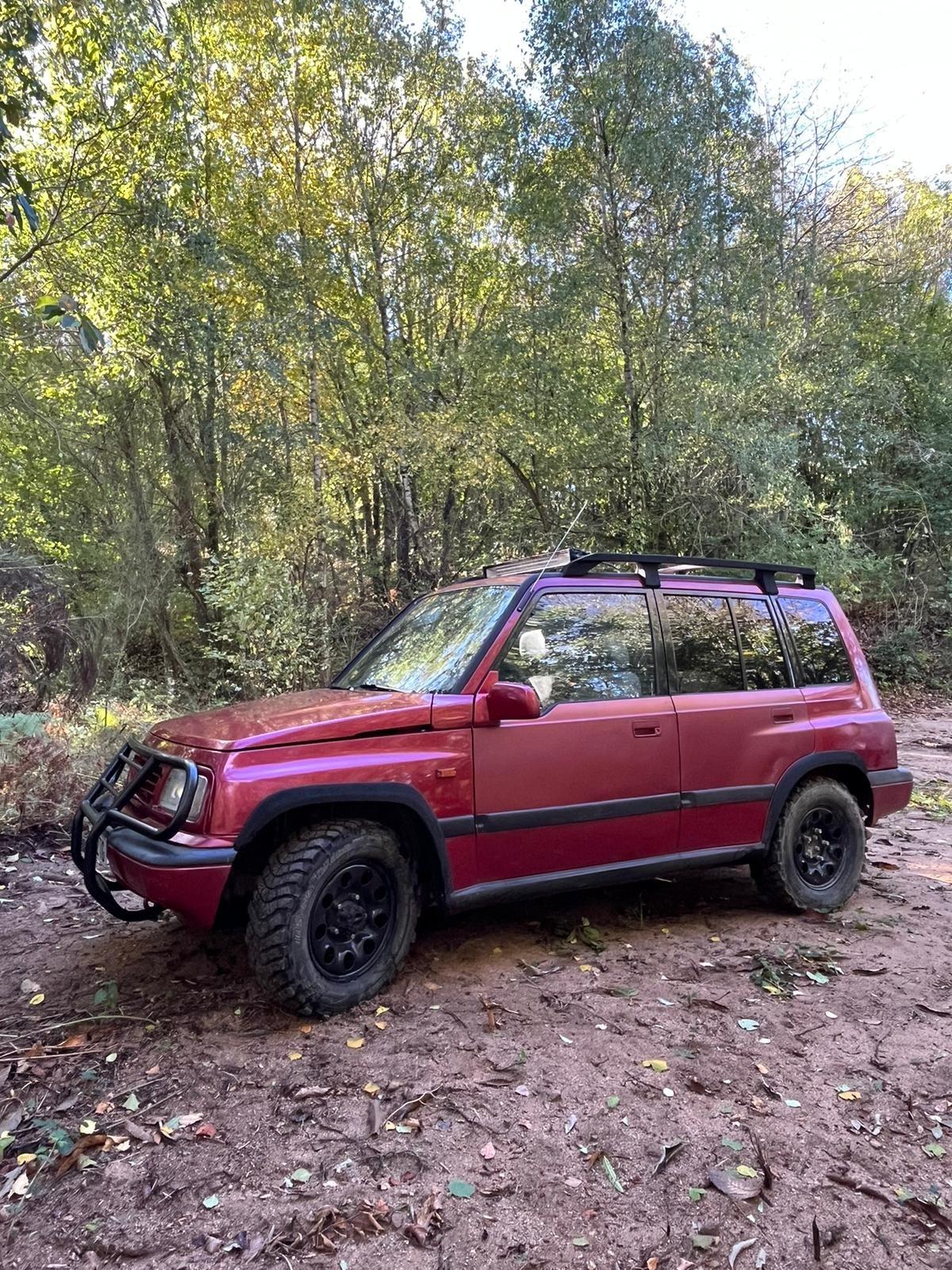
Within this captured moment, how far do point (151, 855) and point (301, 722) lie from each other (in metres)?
0.73

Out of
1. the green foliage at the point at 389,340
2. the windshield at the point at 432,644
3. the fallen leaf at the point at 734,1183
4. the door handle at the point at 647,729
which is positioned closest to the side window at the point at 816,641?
the door handle at the point at 647,729

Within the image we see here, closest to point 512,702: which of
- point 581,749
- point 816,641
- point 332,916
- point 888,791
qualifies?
point 581,749

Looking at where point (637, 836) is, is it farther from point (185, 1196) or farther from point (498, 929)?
point (185, 1196)

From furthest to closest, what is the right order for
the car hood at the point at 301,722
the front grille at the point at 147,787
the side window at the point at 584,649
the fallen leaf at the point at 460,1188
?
the side window at the point at 584,649, the front grille at the point at 147,787, the car hood at the point at 301,722, the fallen leaf at the point at 460,1188

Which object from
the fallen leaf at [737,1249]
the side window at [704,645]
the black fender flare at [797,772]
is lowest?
the fallen leaf at [737,1249]

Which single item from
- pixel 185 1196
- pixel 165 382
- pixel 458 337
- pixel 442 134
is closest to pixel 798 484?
pixel 458 337

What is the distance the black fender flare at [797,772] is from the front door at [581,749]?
67 centimetres

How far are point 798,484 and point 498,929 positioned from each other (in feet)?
34.3

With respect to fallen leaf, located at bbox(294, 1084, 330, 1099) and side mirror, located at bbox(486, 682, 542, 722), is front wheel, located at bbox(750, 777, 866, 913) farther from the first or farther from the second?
fallen leaf, located at bbox(294, 1084, 330, 1099)

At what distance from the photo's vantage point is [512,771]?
3357 mm

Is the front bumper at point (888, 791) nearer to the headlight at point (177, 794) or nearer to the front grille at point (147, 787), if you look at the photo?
the headlight at point (177, 794)

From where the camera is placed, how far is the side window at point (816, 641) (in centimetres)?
445

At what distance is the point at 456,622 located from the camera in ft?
12.6

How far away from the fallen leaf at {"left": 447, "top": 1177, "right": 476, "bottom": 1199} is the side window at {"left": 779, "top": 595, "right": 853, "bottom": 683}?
3257 mm
